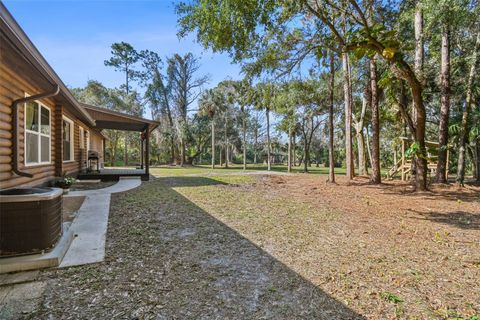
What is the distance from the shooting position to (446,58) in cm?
952

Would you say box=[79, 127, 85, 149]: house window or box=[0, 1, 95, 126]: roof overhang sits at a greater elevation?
box=[0, 1, 95, 126]: roof overhang

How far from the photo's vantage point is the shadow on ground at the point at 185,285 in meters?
2.23

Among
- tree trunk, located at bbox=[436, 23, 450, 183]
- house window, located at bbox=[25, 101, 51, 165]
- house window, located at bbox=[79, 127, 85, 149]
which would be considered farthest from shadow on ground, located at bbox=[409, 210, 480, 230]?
house window, located at bbox=[79, 127, 85, 149]

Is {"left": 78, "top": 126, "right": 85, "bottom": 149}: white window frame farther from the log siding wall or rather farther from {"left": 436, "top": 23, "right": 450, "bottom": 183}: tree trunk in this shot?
{"left": 436, "top": 23, "right": 450, "bottom": 183}: tree trunk

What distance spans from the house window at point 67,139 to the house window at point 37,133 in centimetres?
216

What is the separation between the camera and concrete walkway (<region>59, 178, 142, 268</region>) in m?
3.10

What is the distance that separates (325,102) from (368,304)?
59.6ft

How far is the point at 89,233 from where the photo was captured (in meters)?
3.95

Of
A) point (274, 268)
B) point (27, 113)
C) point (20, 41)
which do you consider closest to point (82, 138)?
point (27, 113)

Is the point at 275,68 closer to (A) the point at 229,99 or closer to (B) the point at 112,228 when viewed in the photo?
(B) the point at 112,228

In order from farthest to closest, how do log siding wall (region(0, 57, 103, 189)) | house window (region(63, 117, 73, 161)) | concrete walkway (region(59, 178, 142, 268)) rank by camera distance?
house window (region(63, 117, 73, 161)) → log siding wall (region(0, 57, 103, 189)) → concrete walkway (region(59, 178, 142, 268))

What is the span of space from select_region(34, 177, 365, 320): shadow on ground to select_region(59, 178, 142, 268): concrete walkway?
0.14 metres

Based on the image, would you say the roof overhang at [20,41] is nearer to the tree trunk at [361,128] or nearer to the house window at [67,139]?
the house window at [67,139]

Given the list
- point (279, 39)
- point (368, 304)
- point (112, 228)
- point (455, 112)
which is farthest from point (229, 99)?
point (368, 304)
